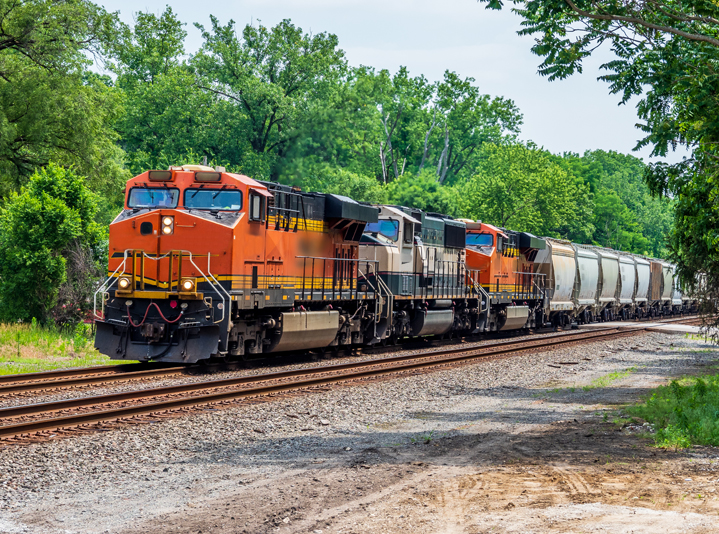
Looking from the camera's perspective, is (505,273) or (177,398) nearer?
(177,398)

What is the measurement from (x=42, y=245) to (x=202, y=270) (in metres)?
7.60

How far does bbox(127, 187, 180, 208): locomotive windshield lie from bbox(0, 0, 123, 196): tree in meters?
13.9

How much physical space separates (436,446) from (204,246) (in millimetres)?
8305

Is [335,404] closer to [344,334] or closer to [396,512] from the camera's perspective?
[396,512]

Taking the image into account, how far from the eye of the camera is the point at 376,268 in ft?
73.5

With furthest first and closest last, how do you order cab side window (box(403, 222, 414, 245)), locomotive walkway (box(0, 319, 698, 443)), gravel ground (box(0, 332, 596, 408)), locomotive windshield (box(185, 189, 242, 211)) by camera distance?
1. cab side window (box(403, 222, 414, 245))
2. locomotive windshield (box(185, 189, 242, 211))
3. gravel ground (box(0, 332, 596, 408))
4. locomotive walkway (box(0, 319, 698, 443))

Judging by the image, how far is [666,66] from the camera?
11.7 m

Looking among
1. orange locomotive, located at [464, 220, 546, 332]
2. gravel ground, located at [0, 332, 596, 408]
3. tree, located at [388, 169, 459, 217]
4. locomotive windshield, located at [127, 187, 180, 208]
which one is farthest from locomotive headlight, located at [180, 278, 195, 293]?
tree, located at [388, 169, 459, 217]

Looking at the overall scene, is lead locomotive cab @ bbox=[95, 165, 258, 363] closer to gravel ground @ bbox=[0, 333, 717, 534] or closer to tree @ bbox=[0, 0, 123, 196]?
gravel ground @ bbox=[0, 333, 717, 534]

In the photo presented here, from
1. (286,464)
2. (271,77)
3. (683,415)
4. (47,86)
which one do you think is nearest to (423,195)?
(271,77)

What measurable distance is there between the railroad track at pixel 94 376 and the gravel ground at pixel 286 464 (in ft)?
12.0

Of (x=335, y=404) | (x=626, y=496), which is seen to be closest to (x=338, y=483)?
(x=626, y=496)

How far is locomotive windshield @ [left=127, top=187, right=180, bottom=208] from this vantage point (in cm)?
1697

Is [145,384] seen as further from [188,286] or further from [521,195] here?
[521,195]
